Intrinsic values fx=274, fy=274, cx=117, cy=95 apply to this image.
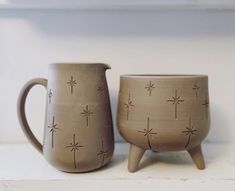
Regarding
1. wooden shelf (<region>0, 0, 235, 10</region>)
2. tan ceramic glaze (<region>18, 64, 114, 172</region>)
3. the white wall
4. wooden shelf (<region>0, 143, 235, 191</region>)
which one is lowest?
wooden shelf (<region>0, 143, 235, 191</region>)

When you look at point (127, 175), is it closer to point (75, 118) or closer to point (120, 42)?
point (75, 118)

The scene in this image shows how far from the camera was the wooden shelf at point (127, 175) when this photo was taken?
34 centimetres

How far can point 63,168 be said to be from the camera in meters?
0.37

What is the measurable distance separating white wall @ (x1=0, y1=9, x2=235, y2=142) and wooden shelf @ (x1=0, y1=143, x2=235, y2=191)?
145 millimetres

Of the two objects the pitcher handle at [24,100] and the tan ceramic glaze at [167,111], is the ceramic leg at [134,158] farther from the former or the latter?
the pitcher handle at [24,100]

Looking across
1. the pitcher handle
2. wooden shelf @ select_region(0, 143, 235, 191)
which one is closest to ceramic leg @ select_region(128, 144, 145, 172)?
wooden shelf @ select_region(0, 143, 235, 191)

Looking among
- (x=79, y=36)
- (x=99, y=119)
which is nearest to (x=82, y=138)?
(x=99, y=119)

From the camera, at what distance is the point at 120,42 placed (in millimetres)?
508

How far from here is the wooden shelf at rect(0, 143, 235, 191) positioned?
342 mm

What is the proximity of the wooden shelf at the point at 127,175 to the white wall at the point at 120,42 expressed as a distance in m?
0.14

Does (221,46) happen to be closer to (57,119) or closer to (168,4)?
(168,4)

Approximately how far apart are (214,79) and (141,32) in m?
0.16

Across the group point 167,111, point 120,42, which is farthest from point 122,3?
point 167,111

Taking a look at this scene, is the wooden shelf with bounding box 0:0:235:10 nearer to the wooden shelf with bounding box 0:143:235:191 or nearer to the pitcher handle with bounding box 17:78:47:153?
the pitcher handle with bounding box 17:78:47:153
